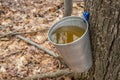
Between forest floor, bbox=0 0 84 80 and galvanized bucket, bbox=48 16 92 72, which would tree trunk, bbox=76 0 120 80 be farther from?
forest floor, bbox=0 0 84 80

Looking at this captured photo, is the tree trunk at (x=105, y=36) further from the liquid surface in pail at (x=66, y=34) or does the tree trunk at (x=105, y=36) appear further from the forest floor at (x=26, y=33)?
the forest floor at (x=26, y=33)

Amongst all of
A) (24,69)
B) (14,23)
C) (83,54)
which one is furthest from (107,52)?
(14,23)

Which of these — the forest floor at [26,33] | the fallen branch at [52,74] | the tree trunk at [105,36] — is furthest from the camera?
the forest floor at [26,33]

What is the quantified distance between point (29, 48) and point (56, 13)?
2.15 feet

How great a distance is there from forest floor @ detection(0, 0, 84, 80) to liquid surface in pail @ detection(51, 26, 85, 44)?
2.60 feet

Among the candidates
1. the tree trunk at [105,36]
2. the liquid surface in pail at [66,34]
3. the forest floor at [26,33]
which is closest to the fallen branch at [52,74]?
the forest floor at [26,33]

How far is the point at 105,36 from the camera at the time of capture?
1664mm

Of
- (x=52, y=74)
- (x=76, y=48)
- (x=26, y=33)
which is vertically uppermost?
(x=76, y=48)

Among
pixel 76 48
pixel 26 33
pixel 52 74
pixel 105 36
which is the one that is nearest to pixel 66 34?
pixel 76 48

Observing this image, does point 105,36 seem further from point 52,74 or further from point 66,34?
point 52,74

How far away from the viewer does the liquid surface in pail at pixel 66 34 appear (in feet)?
5.43

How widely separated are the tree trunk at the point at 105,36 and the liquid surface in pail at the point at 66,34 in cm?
11

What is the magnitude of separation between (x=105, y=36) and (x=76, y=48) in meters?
0.23

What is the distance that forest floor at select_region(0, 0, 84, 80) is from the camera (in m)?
2.48
